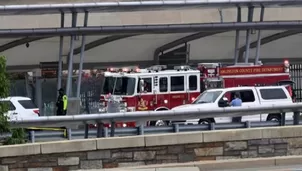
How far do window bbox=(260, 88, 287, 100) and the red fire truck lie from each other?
5.98ft

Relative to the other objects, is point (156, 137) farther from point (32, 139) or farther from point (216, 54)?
point (216, 54)

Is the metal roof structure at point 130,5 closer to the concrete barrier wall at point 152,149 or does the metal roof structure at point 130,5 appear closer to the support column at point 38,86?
the support column at point 38,86

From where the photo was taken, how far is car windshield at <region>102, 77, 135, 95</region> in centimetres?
2941

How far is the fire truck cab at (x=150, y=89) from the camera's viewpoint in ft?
95.3

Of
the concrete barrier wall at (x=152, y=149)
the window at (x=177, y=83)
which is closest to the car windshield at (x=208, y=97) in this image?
the window at (x=177, y=83)

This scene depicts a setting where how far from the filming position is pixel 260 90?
27625mm

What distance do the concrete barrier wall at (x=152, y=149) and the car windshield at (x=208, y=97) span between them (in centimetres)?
1357

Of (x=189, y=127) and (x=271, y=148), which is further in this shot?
(x=189, y=127)

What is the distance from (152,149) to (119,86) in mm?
16988

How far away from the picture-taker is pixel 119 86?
29875 millimetres

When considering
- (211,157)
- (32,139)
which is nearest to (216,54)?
(32,139)

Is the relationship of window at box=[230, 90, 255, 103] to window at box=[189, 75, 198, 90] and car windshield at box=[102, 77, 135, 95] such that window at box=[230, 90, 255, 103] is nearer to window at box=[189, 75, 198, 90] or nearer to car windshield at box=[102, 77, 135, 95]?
window at box=[189, 75, 198, 90]

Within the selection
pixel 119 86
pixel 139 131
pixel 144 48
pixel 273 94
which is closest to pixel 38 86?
pixel 144 48

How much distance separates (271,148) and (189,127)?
510 cm
